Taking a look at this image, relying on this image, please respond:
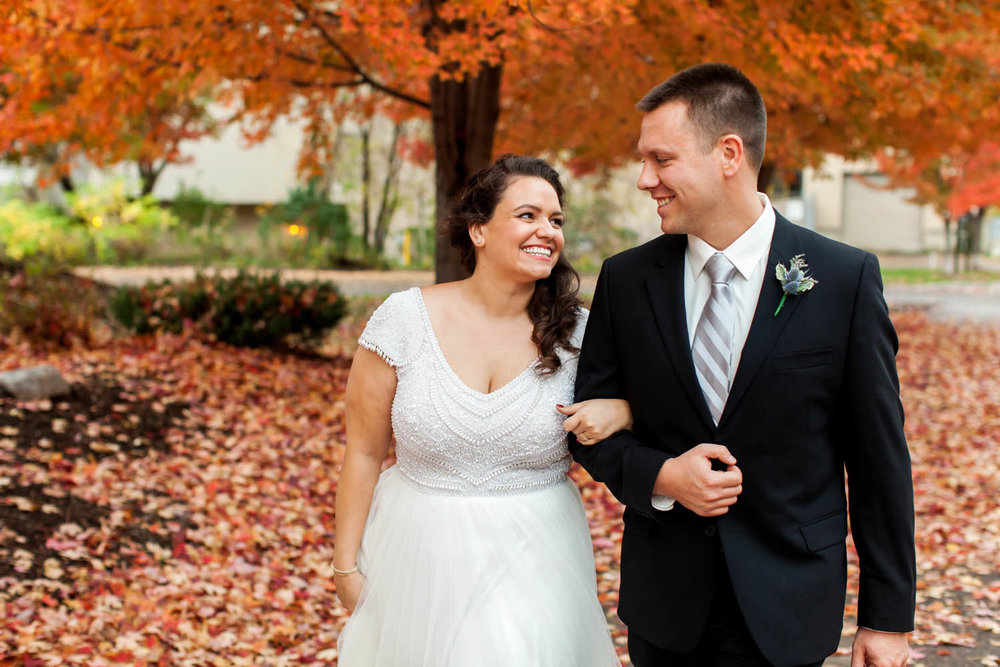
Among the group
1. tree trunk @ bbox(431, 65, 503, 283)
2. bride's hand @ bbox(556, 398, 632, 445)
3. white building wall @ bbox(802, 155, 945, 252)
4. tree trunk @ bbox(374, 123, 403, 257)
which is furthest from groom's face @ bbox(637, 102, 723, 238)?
white building wall @ bbox(802, 155, 945, 252)

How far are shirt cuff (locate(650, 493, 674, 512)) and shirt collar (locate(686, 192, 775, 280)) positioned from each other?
24.2 inches

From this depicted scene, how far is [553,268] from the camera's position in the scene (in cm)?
323

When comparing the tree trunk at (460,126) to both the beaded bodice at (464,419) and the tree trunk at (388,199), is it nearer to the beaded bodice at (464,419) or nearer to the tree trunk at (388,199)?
the beaded bodice at (464,419)

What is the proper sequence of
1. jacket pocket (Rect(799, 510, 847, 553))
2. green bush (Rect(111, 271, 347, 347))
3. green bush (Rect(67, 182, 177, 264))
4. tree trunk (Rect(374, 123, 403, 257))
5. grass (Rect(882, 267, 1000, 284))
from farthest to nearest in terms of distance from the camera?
grass (Rect(882, 267, 1000, 284)) → tree trunk (Rect(374, 123, 403, 257)) → green bush (Rect(67, 182, 177, 264)) → green bush (Rect(111, 271, 347, 347)) → jacket pocket (Rect(799, 510, 847, 553))

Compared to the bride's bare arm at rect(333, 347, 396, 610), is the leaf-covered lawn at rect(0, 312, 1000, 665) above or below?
below

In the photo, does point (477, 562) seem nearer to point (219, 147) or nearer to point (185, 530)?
point (185, 530)

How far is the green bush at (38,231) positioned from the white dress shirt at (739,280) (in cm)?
2017

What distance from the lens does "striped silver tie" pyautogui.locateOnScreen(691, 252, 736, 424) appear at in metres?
2.50

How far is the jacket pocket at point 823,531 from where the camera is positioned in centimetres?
245

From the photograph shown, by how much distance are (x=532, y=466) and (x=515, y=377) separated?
0.97 feet

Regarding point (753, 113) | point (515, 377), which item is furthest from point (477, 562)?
point (753, 113)

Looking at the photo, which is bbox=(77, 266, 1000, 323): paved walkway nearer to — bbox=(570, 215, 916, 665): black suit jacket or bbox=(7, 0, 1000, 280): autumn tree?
bbox=(7, 0, 1000, 280): autumn tree

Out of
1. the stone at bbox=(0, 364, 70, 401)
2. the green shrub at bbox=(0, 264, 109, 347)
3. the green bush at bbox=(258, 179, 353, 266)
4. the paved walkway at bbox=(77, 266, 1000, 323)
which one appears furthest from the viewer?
the green bush at bbox=(258, 179, 353, 266)

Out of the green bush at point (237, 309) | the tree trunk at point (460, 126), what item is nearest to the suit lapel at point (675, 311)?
the tree trunk at point (460, 126)
